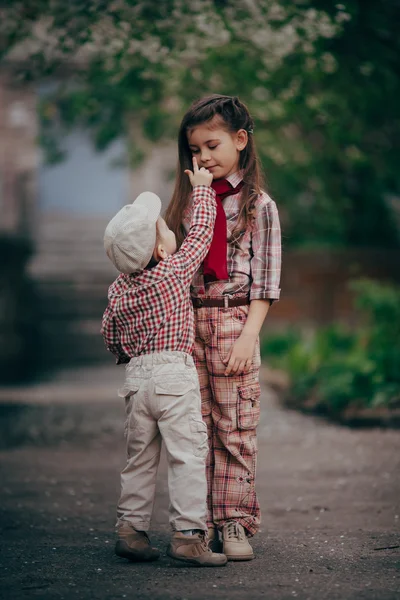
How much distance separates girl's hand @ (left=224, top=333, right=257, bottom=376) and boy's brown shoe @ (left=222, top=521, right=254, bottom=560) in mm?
602

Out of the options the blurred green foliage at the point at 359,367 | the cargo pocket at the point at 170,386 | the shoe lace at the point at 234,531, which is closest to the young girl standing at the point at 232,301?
the shoe lace at the point at 234,531

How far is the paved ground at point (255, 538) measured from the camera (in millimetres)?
3340

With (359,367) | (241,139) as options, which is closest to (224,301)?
(241,139)

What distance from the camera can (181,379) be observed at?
3572 millimetres

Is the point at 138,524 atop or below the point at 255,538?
atop

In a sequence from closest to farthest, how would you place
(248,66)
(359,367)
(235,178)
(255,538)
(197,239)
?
(197,239) → (235,178) → (255,538) → (248,66) → (359,367)

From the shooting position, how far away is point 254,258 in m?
3.80

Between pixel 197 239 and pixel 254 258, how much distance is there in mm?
281

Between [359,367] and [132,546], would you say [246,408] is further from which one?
[359,367]

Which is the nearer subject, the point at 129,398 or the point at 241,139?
the point at 129,398

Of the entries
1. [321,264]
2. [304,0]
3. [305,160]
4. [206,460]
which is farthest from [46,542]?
[321,264]

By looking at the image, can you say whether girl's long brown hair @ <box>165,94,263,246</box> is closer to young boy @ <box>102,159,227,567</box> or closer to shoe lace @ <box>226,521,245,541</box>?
young boy @ <box>102,159,227,567</box>

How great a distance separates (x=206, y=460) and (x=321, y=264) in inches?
398

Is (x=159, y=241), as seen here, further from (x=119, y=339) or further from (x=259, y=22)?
(x=259, y=22)
